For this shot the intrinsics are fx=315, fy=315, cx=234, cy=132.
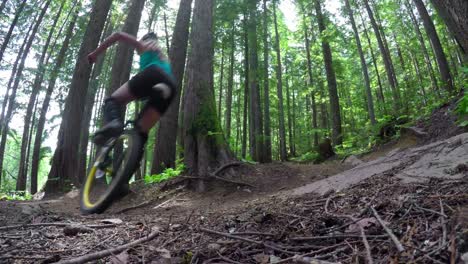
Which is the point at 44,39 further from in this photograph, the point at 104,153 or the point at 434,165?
the point at 434,165

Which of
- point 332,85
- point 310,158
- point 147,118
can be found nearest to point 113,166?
point 147,118

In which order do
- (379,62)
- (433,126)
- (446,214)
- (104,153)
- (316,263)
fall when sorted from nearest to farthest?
(316,263) < (446,214) < (104,153) < (433,126) < (379,62)

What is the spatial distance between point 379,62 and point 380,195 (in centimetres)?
3403

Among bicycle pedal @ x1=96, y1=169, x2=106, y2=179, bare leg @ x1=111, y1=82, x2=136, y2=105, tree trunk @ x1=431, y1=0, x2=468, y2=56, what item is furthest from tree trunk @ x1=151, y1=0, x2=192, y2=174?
tree trunk @ x1=431, y1=0, x2=468, y2=56

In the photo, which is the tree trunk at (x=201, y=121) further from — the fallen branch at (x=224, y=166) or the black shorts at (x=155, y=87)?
the black shorts at (x=155, y=87)

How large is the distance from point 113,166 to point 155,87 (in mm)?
1241

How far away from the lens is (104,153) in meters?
4.27

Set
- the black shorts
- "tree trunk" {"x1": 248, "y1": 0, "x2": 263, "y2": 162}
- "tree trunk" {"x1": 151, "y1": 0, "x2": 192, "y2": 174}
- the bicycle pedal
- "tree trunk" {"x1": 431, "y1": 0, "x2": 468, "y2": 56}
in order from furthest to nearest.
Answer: "tree trunk" {"x1": 248, "y1": 0, "x2": 263, "y2": 162}, "tree trunk" {"x1": 151, "y1": 0, "x2": 192, "y2": 174}, the bicycle pedal, the black shorts, "tree trunk" {"x1": 431, "y1": 0, "x2": 468, "y2": 56}

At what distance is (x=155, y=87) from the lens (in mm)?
3861

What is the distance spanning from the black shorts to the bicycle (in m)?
0.43

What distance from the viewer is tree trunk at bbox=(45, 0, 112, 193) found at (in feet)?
30.6

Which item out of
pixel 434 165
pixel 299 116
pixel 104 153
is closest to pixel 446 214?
pixel 434 165

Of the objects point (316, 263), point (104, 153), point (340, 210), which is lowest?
point (316, 263)

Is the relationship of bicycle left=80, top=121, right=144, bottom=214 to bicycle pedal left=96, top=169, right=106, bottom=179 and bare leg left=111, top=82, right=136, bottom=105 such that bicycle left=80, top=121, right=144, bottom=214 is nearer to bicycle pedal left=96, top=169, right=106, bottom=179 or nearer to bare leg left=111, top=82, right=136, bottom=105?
bicycle pedal left=96, top=169, right=106, bottom=179
